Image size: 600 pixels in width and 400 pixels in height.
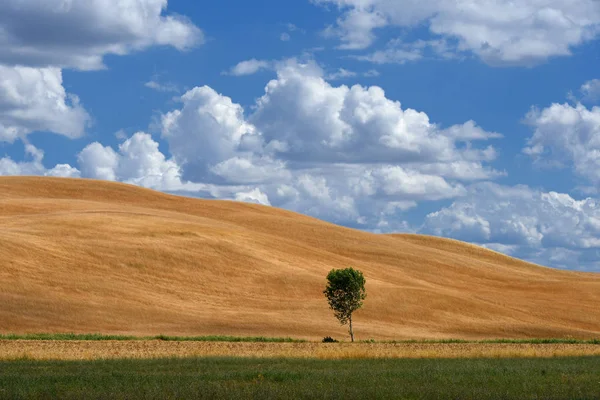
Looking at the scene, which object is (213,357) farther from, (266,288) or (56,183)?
(56,183)

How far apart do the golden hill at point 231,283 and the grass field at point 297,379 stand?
104 ft

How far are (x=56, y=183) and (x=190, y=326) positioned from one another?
7478cm

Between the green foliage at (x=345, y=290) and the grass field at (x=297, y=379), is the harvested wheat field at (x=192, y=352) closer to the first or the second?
the grass field at (x=297, y=379)

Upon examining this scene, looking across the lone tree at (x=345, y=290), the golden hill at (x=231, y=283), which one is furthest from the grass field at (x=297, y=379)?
the golden hill at (x=231, y=283)

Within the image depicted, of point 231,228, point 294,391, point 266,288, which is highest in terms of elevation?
point 231,228

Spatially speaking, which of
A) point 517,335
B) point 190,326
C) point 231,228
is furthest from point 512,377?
point 231,228

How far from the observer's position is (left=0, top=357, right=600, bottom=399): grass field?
22.4 meters

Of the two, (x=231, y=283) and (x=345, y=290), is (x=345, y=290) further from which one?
(x=231, y=283)

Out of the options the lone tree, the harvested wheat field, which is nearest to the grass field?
the harvested wheat field

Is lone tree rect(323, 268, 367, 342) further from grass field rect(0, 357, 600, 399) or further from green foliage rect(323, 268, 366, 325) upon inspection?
grass field rect(0, 357, 600, 399)

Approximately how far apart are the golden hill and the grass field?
104ft

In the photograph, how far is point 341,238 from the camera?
4596 inches

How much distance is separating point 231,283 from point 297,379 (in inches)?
2202

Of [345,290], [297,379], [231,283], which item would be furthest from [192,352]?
[231,283]
